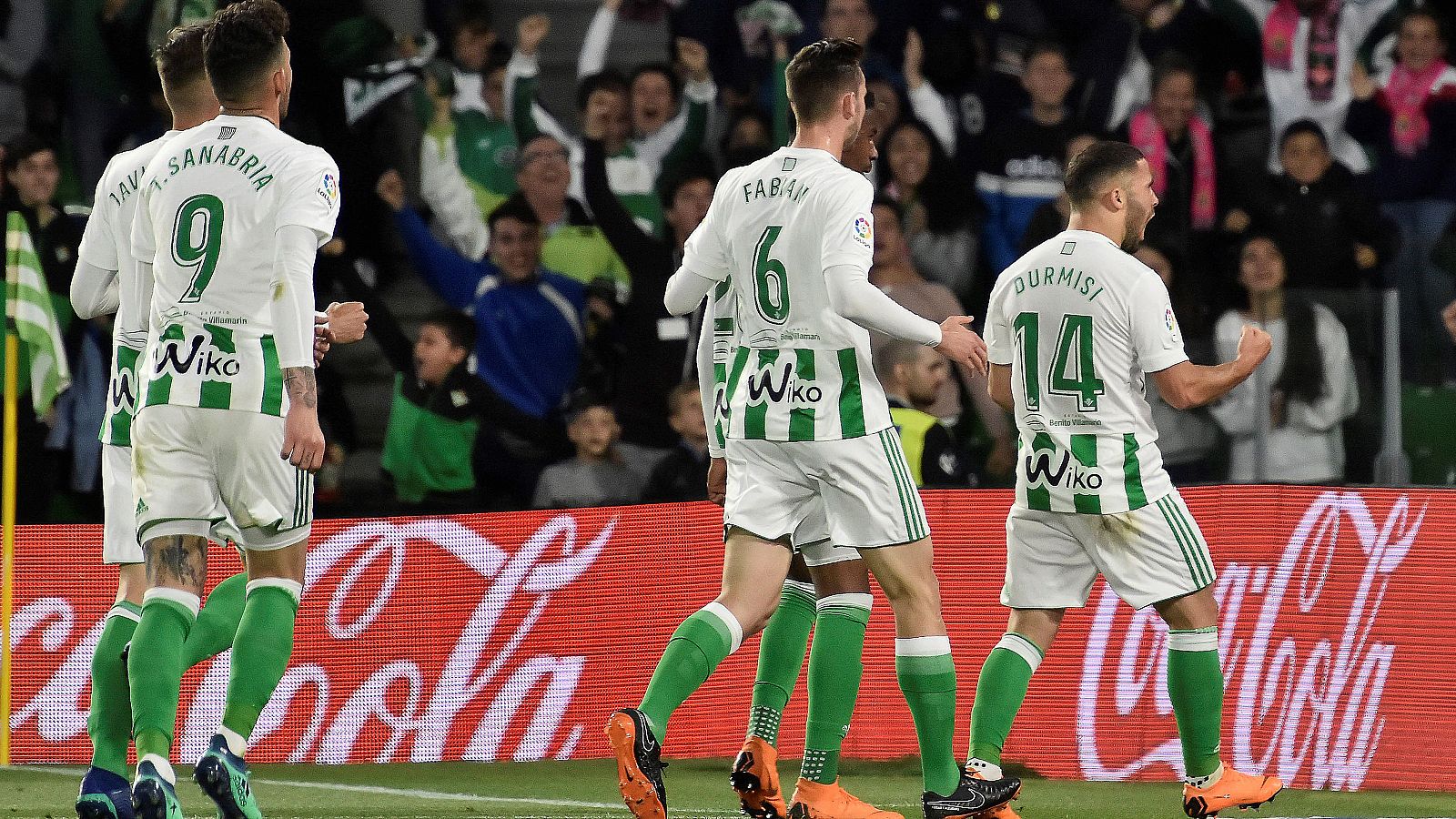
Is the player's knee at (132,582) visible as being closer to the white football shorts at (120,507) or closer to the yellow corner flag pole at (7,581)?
the white football shorts at (120,507)

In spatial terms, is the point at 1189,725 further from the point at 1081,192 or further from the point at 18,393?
the point at 18,393

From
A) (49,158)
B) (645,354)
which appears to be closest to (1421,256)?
(645,354)

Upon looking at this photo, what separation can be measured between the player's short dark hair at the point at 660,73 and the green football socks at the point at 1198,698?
5.76 m

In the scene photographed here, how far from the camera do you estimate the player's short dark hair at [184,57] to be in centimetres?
612

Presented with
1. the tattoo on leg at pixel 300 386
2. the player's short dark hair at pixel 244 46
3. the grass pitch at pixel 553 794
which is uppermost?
the player's short dark hair at pixel 244 46

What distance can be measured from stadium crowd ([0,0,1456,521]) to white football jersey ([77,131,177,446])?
3.85 m

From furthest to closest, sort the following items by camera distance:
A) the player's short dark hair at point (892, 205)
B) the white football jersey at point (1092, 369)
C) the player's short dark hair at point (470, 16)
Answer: the player's short dark hair at point (470, 16)
the player's short dark hair at point (892, 205)
the white football jersey at point (1092, 369)

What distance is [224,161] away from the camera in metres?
5.49

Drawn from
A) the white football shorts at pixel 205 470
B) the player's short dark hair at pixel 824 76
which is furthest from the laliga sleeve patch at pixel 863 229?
the white football shorts at pixel 205 470

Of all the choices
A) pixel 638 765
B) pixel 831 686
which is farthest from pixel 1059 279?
pixel 638 765

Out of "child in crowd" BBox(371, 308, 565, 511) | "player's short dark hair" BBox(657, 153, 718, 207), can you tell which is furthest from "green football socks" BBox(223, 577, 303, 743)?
"player's short dark hair" BBox(657, 153, 718, 207)

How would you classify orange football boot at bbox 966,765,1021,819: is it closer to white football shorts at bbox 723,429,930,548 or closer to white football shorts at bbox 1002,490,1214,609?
white football shorts at bbox 1002,490,1214,609

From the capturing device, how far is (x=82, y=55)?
1113cm

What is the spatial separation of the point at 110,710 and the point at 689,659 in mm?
1600
